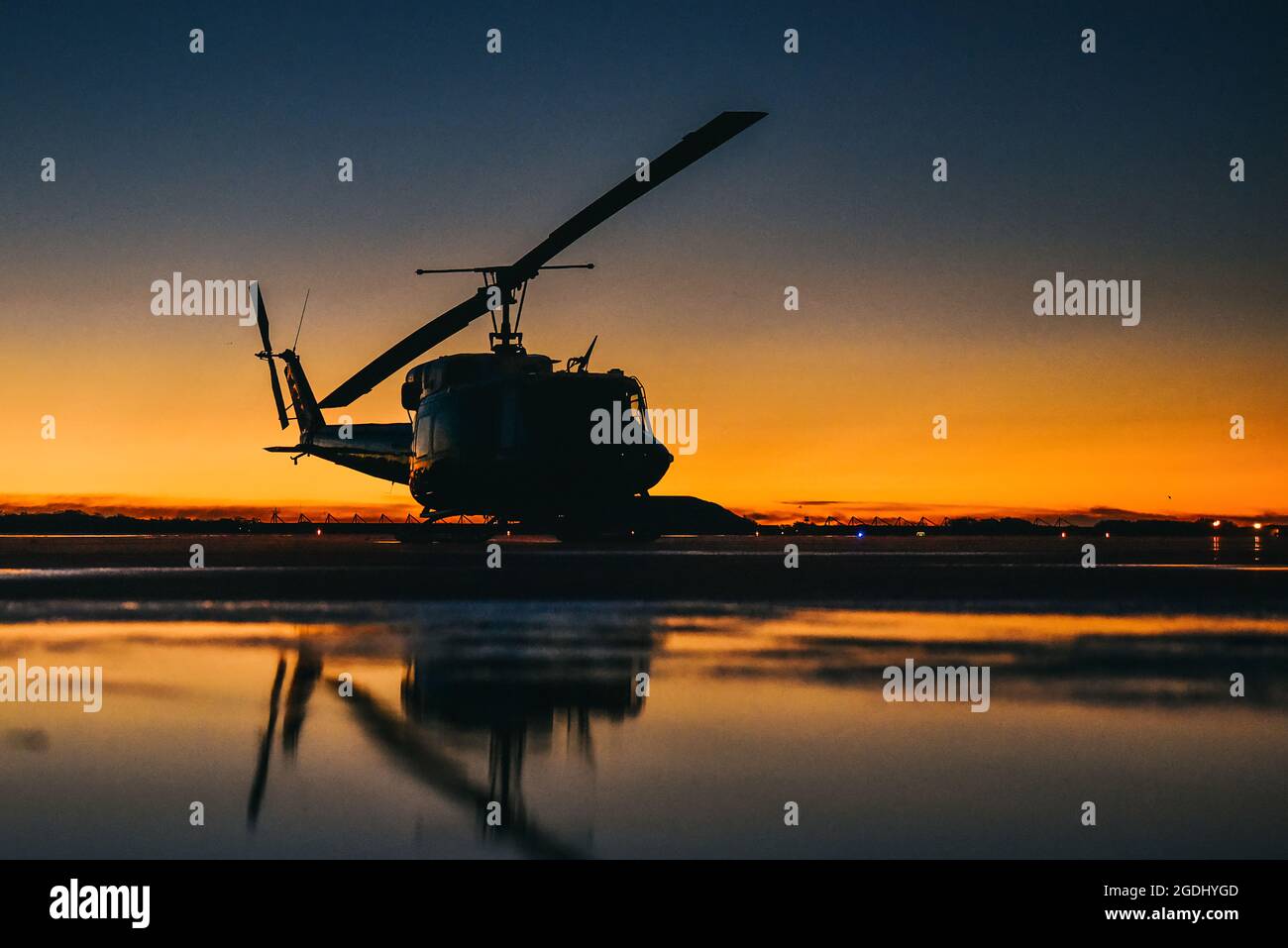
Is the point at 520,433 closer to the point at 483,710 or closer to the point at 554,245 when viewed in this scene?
the point at 554,245

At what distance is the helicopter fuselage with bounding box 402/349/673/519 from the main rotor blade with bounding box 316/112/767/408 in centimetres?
205

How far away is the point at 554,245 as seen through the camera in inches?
1312

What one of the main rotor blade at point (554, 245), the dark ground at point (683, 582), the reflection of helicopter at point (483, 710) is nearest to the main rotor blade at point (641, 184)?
the main rotor blade at point (554, 245)

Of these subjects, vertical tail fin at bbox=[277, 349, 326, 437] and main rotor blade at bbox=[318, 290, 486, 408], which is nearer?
main rotor blade at bbox=[318, 290, 486, 408]

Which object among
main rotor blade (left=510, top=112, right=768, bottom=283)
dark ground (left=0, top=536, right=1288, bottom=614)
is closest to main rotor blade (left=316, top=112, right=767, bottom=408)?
main rotor blade (left=510, top=112, right=768, bottom=283)

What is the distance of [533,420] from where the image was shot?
33.8 metres

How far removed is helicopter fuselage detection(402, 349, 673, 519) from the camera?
1329 inches

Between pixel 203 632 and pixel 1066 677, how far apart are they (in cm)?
960

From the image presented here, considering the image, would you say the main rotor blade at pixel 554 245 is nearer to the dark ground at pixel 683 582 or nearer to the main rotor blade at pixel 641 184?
the main rotor blade at pixel 641 184

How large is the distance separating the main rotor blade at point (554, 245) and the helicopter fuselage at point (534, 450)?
6.73ft

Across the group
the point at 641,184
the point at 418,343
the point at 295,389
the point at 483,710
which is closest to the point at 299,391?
the point at 295,389

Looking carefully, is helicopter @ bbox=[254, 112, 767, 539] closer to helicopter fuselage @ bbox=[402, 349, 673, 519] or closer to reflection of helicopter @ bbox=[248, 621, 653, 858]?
helicopter fuselage @ bbox=[402, 349, 673, 519]

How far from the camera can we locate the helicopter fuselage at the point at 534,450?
33.8 meters

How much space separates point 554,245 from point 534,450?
5.23 m
